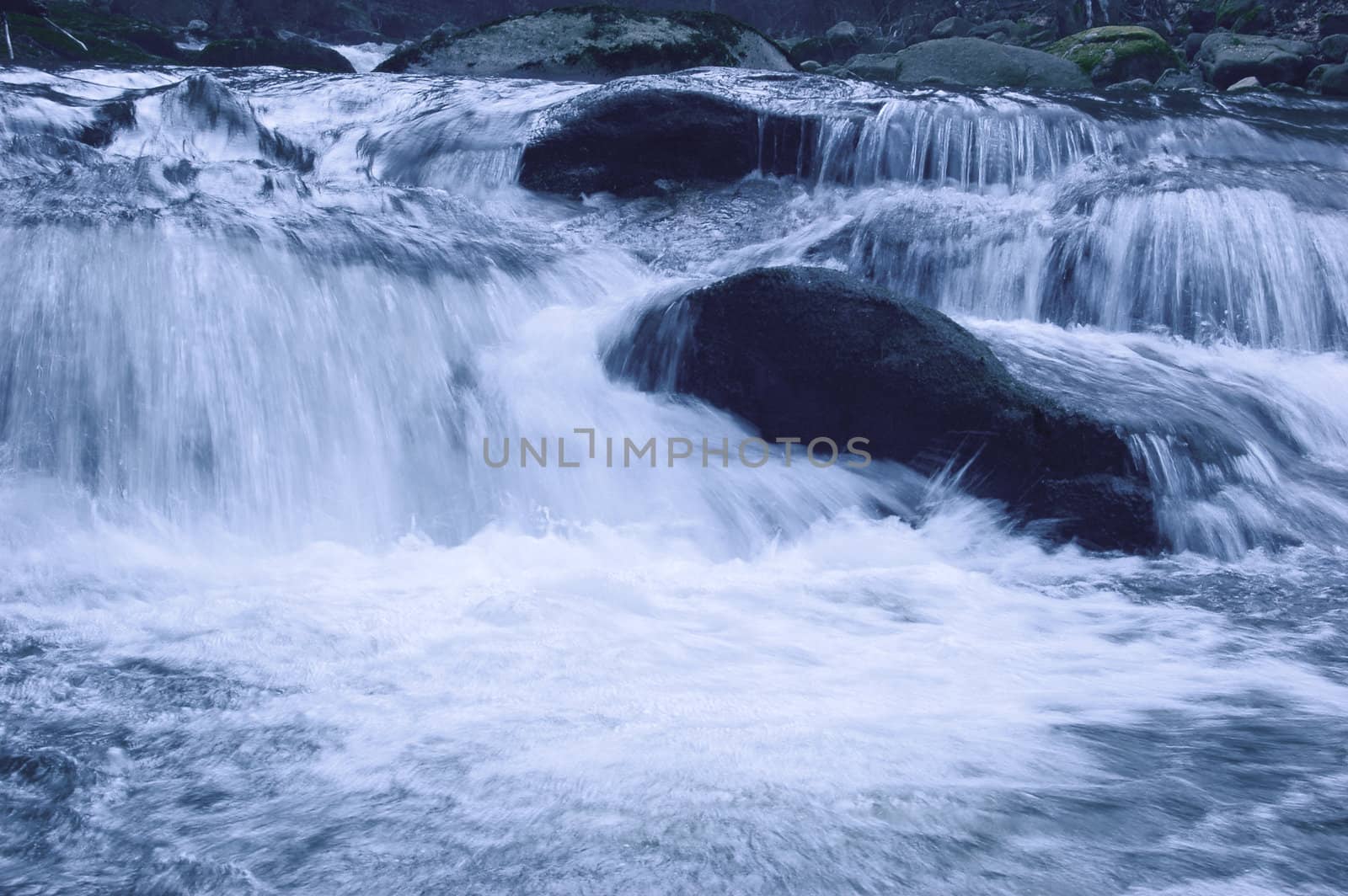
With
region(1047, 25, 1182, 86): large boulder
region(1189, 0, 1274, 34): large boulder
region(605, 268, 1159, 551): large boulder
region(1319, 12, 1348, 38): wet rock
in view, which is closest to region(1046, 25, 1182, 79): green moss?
region(1047, 25, 1182, 86): large boulder

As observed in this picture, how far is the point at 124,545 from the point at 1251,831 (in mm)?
3577

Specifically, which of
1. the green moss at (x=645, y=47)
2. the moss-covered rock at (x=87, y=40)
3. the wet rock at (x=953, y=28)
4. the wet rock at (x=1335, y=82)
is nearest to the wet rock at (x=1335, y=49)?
the wet rock at (x=1335, y=82)

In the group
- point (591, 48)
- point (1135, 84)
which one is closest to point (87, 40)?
point (591, 48)

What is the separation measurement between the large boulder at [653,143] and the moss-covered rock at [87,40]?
6.45m

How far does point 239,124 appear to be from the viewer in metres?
8.38

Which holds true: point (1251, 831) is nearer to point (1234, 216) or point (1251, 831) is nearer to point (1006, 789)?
Result: point (1006, 789)

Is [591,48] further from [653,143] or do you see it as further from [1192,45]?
[1192,45]

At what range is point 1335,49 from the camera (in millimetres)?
13781

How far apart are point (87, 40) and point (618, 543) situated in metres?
13.2

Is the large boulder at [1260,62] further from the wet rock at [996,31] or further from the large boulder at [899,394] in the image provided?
the large boulder at [899,394]

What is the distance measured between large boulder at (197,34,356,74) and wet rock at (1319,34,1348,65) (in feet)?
39.2

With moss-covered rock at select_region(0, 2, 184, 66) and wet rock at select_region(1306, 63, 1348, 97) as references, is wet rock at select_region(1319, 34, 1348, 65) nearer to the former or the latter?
wet rock at select_region(1306, 63, 1348, 97)

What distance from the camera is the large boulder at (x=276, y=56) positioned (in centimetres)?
1316

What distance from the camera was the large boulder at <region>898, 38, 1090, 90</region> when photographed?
12.1m
